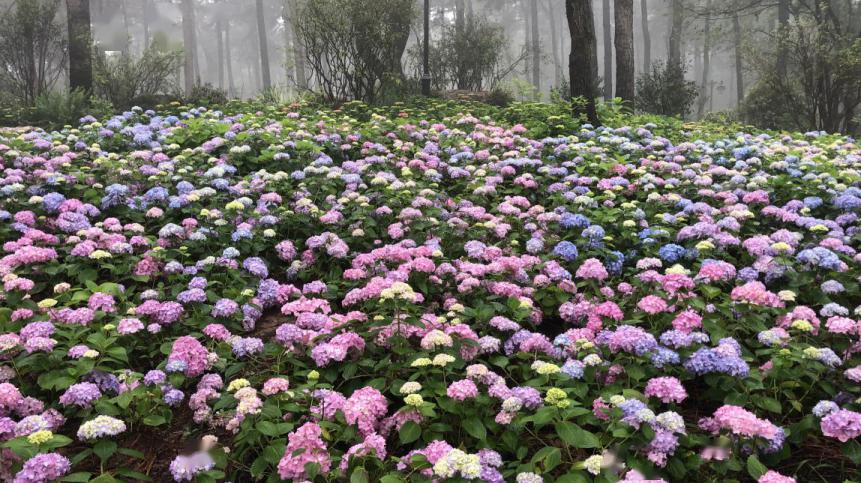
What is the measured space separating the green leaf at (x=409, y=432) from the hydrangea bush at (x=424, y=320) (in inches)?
0.4

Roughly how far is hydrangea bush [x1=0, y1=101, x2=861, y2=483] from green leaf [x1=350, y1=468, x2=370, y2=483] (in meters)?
0.10

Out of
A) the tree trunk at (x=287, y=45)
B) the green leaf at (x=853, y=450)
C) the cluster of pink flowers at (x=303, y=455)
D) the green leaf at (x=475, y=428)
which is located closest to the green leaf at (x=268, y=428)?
the cluster of pink flowers at (x=303, y=455)

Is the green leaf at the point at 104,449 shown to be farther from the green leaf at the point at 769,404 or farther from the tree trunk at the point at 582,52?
the tree trunk at the point at 582,52

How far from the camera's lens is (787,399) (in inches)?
119

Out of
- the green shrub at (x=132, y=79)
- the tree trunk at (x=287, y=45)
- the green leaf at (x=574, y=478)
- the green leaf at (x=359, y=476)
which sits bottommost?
the green leaf at (x=574, y=478)

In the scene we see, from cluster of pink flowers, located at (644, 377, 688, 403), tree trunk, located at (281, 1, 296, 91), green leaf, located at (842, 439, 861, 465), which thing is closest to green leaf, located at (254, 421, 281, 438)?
cluster of pink flowers, located at (644, 377, 688, 403)

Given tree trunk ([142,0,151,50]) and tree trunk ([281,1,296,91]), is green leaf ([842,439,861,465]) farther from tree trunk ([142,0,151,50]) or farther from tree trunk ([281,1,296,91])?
tree trunk ([142,0,151,50])

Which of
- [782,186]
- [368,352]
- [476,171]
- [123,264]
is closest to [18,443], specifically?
[368,352]

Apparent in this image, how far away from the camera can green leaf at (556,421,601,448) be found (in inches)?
99.9

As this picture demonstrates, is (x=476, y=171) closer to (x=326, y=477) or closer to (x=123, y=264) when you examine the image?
(x=123, y=264)

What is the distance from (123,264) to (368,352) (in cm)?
242

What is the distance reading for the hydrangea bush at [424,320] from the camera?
104 inches

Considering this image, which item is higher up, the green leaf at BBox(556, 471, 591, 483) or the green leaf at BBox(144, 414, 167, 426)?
the green leaf at BBox(144, 414, 167, 426)

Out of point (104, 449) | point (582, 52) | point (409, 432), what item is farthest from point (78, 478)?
point (582, 52)
